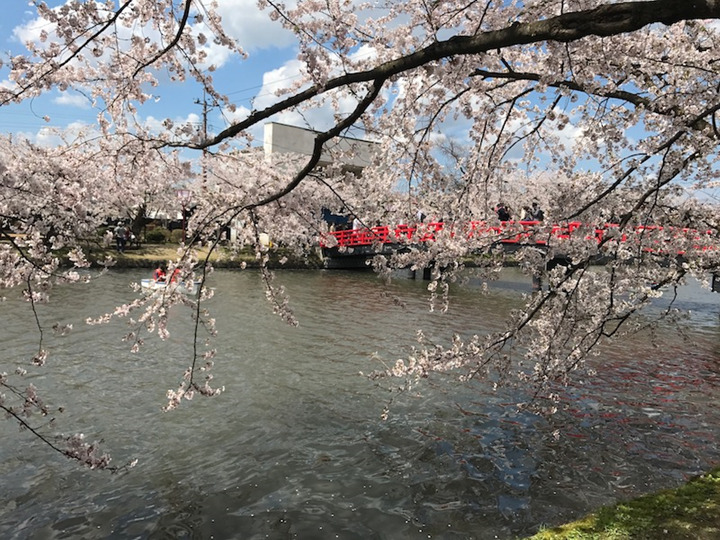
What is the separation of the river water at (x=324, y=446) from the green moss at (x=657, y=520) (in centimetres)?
76

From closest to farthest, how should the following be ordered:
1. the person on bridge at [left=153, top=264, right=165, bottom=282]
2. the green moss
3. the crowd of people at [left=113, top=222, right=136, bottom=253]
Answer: the green moss → the person on bridge at [left=153, top=264, right=165, bottom=282] → the crowd of people at [left=113, top=222, right=136, bottom=253]

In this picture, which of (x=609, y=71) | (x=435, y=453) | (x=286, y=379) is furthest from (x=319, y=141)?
(x=286, y=379)

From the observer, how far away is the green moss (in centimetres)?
386

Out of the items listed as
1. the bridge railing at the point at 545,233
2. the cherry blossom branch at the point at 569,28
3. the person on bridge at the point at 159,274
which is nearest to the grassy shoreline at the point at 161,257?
the person on bridge at the point at 159,274

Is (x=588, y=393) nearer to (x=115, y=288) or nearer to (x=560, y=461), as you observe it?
(x=560, y=461)

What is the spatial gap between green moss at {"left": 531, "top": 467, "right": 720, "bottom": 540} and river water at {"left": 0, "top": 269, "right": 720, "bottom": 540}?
2.50 ft

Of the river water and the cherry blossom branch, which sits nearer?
the cherry blossom branch

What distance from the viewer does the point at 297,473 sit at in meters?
5.85

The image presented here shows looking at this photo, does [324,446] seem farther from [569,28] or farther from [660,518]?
[569,28]

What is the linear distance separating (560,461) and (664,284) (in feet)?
8.34

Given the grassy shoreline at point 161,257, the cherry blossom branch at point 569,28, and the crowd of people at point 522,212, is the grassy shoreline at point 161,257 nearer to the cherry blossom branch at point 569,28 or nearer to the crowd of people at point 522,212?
the crowd of people at point 522,212

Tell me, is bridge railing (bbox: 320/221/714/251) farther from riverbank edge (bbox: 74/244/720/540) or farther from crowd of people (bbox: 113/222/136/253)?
crowd of people (bbox: 113/222/136/253)

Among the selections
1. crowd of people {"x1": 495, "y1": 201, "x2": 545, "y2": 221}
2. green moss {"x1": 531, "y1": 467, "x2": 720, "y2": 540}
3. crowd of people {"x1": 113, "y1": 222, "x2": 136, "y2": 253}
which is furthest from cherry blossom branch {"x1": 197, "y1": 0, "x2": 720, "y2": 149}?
crowd of people {"x1": 113, "y1": 222, "x2": 136, "y2": 253}

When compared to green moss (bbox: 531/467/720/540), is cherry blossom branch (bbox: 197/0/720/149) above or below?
above
